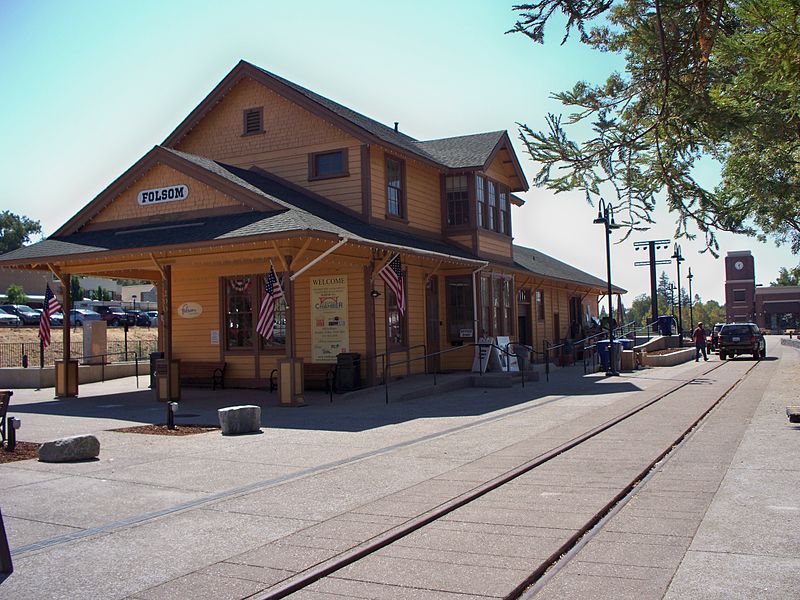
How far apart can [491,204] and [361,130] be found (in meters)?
7.49

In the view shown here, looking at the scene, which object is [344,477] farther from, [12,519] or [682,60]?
[682,60]

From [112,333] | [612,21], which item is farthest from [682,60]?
[112,333]

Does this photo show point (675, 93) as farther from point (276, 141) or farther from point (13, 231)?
point (13, 231)

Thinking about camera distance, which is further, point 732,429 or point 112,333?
point 112,333

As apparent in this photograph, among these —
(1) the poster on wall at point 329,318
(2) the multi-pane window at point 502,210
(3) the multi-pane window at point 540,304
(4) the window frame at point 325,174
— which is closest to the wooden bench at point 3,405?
(1) the poster on wall at point 329,318

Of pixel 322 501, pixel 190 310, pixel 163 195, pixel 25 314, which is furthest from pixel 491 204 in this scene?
pixel 25 314

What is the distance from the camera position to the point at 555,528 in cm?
698

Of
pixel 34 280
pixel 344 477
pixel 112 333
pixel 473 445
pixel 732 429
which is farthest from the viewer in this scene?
pixel 34 280

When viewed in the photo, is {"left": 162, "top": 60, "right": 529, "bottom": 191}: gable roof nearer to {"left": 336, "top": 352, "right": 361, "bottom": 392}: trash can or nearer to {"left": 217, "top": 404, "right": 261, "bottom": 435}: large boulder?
{"left": 336, "top": 352, "right": 361, "bottom": 392}: trash can

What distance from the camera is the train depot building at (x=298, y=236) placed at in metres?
18.5

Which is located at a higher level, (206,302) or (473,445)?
(206,302)

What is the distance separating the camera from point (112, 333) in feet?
170

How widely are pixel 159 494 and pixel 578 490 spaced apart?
470cm

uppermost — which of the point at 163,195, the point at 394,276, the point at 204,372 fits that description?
the point at 163,195
